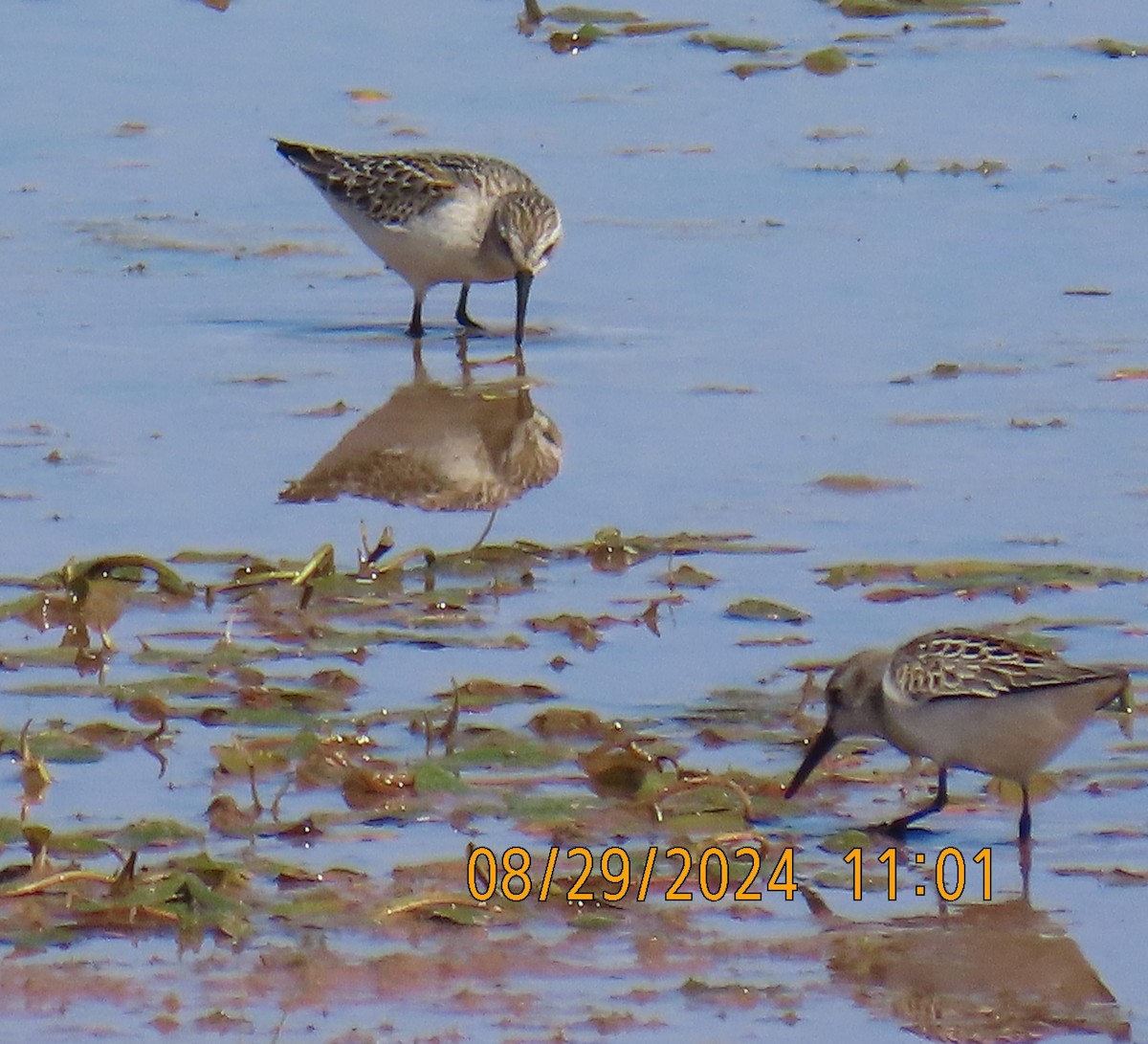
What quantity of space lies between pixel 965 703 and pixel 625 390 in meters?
4.22

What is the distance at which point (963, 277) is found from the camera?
39.1 feet

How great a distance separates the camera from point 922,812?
6387mm

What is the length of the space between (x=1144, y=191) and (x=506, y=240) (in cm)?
359

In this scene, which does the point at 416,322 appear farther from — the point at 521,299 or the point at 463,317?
the point at 521,299

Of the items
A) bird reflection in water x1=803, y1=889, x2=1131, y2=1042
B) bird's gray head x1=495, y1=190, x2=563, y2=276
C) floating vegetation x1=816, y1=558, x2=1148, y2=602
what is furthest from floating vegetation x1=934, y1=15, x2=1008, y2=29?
bird reflection in water x1=803, y1=889, x2=1131, y2=1042

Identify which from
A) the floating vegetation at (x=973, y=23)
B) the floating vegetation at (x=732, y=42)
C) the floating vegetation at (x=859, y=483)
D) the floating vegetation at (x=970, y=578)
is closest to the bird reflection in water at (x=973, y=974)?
the floating vegetation at (x=970, y=578)

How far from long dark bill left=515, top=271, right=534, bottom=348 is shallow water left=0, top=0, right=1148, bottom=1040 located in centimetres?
10

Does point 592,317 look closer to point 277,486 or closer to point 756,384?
point 756,384

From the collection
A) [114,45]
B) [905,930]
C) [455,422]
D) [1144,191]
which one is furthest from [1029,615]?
[114,45]

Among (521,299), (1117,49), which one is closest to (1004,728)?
(521,299)

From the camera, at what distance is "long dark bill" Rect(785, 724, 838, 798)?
647 centimetres

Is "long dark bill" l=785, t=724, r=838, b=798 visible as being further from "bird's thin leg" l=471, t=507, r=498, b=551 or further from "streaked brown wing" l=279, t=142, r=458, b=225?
"streaked brown wing" l=279, t=142, r=458, b=225

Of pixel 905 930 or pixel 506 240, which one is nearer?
pixel 905 930

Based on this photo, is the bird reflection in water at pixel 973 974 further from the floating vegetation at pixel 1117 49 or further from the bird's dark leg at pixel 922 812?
the floating vegetation at pixel 1117 49
